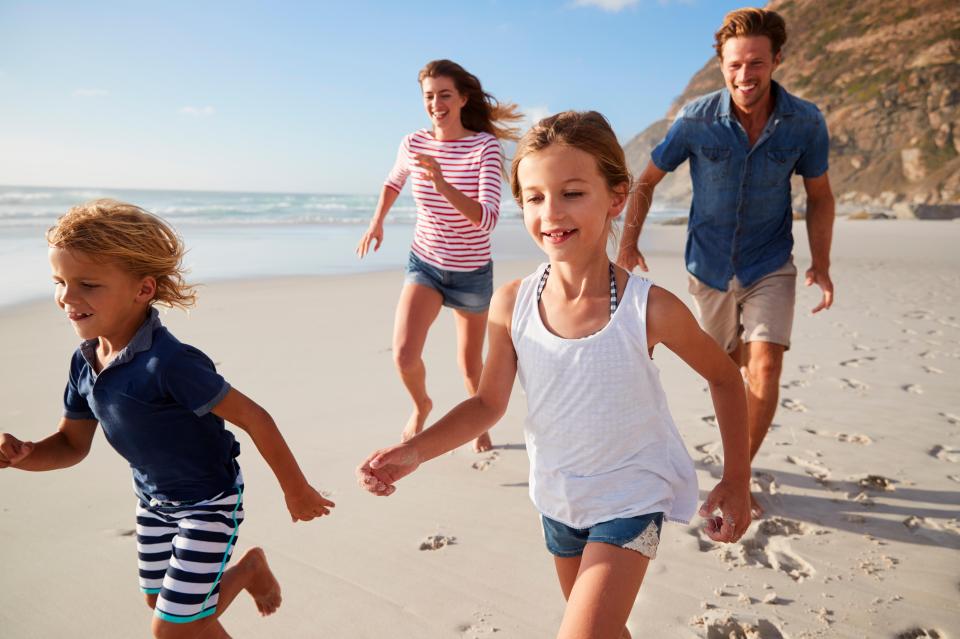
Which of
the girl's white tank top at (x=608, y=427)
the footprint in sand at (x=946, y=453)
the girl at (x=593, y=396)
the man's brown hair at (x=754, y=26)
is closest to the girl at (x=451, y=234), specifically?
the man's brown hair at (x=754, y=26)

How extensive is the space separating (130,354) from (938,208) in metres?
28.8

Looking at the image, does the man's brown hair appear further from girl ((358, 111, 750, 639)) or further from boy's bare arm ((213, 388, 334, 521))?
boy's bare arm ((213, 388, 334, 521))

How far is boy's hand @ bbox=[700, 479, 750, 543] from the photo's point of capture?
180cm

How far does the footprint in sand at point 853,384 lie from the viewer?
5.18 m

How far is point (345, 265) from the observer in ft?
42.7

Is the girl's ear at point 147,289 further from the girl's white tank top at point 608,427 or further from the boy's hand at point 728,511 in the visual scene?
the boy's hand at point 728,511

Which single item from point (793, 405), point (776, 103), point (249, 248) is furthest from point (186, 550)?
point (249, 248)

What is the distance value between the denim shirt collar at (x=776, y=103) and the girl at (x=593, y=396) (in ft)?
5.55

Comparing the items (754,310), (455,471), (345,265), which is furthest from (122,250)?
(345,265)

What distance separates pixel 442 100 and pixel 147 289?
2486 mm

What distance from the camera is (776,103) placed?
3.41 metres

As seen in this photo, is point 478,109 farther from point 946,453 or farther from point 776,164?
point 946,453

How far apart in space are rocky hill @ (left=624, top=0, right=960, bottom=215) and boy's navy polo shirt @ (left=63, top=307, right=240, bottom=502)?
30618 mm

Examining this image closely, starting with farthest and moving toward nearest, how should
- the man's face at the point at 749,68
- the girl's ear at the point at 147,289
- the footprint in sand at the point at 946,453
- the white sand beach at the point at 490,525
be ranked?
the footprint in sand at the point at 946,453, the man's face at the point at 749,68, the white sand beach at the point at 490,525, the girl's ear at the point at 147,289
